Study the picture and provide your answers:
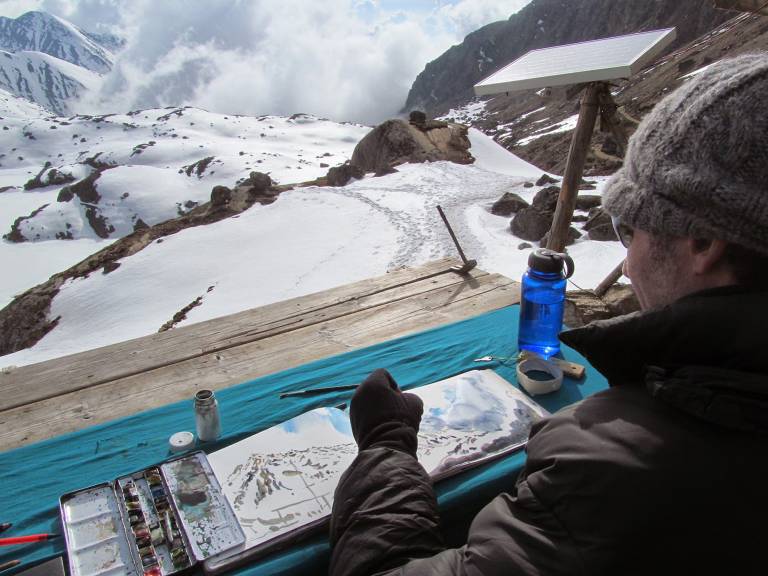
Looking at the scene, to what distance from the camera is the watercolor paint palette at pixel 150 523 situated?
4.82 feet

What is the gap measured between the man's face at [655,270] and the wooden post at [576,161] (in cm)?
318

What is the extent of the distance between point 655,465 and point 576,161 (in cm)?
387

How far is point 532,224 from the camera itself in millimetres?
11180

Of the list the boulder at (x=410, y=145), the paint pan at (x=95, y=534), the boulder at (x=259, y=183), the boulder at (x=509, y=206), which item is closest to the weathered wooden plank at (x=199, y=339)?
the paint pan at (x=95, y=534)

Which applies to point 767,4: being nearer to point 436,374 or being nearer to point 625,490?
point 436,374

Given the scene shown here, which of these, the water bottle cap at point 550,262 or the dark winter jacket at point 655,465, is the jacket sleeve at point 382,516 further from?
the water bottle cap at point 550,262

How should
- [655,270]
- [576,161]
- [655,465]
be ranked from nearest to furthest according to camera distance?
1. [655,465]
2. [655,270]
3. [576,161]

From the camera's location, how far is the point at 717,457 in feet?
2.91

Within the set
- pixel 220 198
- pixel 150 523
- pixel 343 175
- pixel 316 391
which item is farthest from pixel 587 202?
pixel 150 523

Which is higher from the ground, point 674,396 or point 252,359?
point 674,396

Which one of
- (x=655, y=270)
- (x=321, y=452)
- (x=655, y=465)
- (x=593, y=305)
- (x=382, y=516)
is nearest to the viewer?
(x=655, y=465)

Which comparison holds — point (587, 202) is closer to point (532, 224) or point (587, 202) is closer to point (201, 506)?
point (532, 224)

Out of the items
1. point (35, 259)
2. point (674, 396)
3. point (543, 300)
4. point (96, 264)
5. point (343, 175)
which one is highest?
point (674, 396)

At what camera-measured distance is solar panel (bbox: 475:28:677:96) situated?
3469 millimetres
